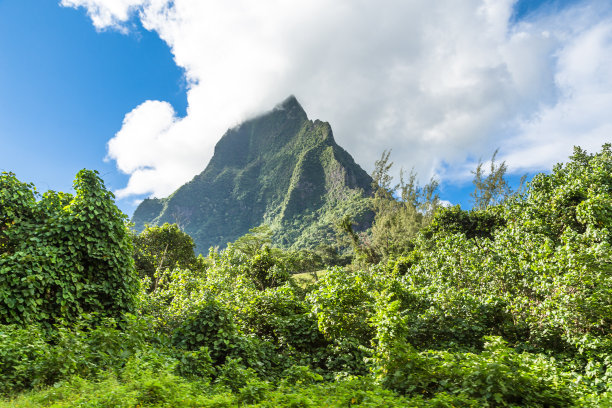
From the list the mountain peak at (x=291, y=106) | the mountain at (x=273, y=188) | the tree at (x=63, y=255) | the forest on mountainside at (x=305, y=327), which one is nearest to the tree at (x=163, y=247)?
the forest on mountainside at (x=305, y=327)

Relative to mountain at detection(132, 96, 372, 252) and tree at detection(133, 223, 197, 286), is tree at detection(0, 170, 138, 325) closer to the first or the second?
tree at detection(133, 223, 197, 286)

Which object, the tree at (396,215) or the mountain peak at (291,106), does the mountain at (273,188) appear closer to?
the mountain peak at (291,106)

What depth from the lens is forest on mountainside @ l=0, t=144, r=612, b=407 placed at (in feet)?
14.3

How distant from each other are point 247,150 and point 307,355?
184098mm

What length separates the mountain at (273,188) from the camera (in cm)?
11356

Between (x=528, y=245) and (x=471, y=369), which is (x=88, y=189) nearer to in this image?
(x=471, y=369)

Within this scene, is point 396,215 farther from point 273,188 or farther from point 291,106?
point 291,106

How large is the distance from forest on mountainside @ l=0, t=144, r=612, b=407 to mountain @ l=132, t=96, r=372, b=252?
78.6 meters

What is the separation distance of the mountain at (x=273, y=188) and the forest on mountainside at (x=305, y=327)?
7858cm

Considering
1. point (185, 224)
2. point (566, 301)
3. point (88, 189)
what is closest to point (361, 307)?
point (566, 301)

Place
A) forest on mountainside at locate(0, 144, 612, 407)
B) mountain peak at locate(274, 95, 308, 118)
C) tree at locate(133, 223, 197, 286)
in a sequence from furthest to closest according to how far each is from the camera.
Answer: mountain peak at locate(274, 95, 308, 118) → tree at locate(133, 223, 197, 286) → forest on mountainside at locate(0, 144, 612, 407)

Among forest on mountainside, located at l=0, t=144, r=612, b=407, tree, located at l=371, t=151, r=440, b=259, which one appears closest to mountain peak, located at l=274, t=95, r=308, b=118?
tree, located at l=371, t=151, r=440, b=259

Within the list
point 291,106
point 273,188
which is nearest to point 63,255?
point 273,188

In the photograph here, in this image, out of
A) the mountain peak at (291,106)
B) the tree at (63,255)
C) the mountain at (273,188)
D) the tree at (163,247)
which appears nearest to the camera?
the tree at (63,255)
